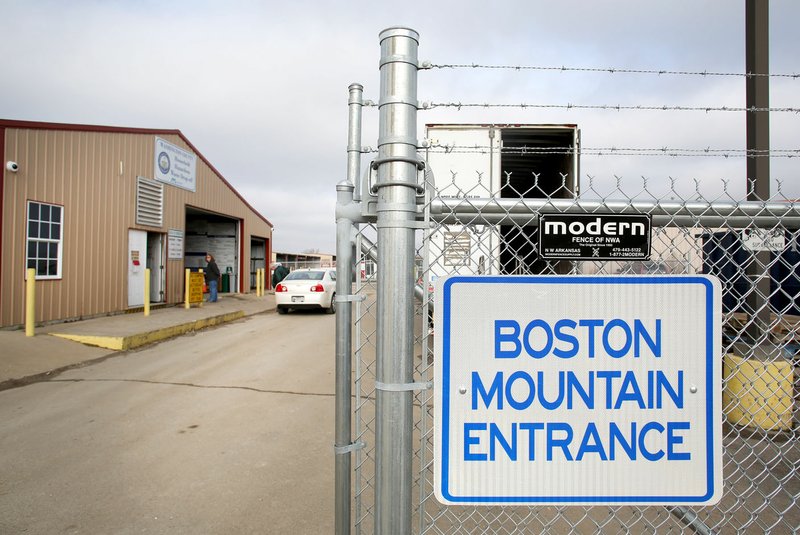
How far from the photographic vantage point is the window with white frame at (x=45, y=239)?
10492 mm

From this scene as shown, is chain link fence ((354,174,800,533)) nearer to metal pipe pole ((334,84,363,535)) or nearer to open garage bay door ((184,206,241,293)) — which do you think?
metal pipe pole ((334,84,363,535))

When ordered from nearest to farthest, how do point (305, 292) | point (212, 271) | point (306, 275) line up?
point (305, 292), point (306, 275), point (212, 271)

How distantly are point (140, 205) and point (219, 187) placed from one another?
18.7 feet

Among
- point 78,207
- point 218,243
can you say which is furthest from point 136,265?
point 218,243

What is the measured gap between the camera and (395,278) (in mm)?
1452

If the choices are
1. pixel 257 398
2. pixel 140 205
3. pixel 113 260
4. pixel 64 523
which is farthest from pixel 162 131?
pixel 64 523

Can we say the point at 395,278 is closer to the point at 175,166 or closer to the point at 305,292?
the point at 305,292

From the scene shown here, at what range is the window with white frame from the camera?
34.4 ft

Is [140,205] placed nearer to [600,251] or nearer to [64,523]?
[64,523]

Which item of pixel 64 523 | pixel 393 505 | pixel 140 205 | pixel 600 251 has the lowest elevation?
pixel 64 523

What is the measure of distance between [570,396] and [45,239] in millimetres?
12838

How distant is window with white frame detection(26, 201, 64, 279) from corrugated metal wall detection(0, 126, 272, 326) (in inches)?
5.8

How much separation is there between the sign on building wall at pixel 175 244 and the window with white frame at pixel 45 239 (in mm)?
4611

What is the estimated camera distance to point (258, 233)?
81.8 ft
